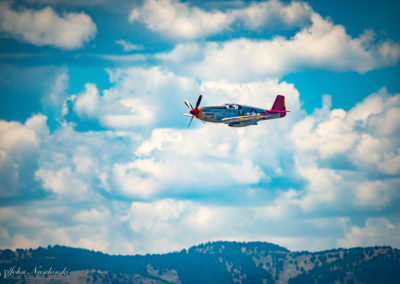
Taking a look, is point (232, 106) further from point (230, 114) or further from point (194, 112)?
point (194, 112)

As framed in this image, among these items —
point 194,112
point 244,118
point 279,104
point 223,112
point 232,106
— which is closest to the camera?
point 194,112

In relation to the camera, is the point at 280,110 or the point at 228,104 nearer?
the point at 228,104

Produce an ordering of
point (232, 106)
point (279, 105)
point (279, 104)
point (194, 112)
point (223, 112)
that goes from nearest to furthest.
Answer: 1. point (194, 112)
2. point (223, 112)
3. point (232, 106)
4. point (279, 105)
5. point (279, 104)

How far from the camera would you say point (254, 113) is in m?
178

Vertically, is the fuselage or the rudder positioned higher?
the rudder

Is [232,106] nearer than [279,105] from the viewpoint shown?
Yes

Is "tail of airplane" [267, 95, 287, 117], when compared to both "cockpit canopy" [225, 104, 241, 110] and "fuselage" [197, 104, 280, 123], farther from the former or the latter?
"cockpit canopy" [225, 104, 241, 110]

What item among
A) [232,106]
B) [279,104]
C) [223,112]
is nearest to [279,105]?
[279,104]

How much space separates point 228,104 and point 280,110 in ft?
71.2

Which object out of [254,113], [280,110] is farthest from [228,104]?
[280,110]

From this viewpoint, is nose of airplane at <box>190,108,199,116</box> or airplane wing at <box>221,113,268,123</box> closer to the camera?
airplane wing at <box>221,113,268,123</box>

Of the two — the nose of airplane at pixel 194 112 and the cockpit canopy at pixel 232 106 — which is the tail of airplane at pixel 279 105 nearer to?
the cockpit canopy at pixel 232 106

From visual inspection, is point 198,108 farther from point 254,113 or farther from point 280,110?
point 280,110

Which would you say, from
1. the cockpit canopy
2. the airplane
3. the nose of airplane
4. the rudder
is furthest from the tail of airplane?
the nose of airplane
